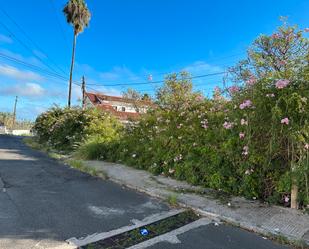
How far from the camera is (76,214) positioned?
436cm

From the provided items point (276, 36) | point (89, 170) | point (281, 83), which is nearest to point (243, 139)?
point (281, 83)

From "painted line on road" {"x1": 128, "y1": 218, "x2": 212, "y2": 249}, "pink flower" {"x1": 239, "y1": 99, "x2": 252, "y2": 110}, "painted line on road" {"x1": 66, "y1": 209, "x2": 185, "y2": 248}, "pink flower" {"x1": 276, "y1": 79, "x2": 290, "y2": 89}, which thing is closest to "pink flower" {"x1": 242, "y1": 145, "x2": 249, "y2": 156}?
"pink flower" {"x1": 239, "y1": 99, "x2": 252, "y2": 110}

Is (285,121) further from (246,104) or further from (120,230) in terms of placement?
(120,230)

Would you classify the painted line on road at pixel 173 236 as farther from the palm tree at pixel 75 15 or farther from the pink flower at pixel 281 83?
the palm tree at pixel 75 15

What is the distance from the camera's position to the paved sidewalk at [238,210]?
371cm

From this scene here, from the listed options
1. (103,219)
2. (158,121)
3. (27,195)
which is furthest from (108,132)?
(103,219)

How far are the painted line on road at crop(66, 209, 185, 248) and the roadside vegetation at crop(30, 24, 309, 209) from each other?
1581 millimetres

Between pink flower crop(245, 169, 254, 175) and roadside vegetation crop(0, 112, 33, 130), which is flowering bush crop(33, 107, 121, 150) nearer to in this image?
pink flower crop(245, 169, 254, 175)

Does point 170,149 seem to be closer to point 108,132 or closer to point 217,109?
point 217,109

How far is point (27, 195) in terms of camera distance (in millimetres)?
5391

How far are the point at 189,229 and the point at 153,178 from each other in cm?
323

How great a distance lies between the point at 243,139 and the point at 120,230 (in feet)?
9.61

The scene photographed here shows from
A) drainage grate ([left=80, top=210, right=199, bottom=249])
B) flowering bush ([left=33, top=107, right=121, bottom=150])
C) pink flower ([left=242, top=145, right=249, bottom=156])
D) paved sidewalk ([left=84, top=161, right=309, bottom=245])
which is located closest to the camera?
drainage grate ([left=80, top=210, right=199, bottom=249])

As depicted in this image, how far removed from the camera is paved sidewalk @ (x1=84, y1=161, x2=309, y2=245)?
3707mm
